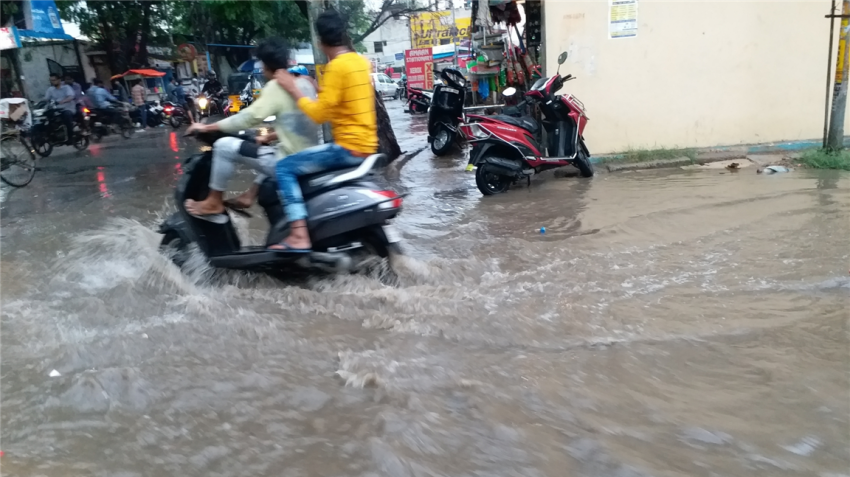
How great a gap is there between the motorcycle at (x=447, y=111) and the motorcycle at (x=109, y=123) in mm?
9861

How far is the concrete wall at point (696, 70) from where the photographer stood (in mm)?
8758

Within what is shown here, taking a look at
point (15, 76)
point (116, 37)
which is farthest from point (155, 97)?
point (15, 76)

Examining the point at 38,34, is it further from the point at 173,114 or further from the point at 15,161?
the point at 15,161

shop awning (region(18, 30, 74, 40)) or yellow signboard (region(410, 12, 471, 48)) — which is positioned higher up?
yellow signboard (region(410, 12, 471, 48))

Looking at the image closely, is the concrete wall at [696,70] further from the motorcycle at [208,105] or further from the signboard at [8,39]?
the motorcycle at [208,105]

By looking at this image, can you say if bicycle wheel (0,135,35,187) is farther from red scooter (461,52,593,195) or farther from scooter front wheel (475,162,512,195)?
scooter front wheel (475,162,512,195)

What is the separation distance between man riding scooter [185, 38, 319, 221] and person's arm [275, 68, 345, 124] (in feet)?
0.23

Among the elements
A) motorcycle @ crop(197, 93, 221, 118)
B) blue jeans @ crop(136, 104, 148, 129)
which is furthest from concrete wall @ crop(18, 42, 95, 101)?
motorcycle @ crop(197, 93, 221, 118)

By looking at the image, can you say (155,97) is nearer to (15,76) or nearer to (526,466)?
(15,76)

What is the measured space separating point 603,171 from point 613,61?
5.39 feet

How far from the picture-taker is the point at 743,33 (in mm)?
8820

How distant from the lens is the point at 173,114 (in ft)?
68.3

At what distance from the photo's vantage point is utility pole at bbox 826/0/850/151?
780cm

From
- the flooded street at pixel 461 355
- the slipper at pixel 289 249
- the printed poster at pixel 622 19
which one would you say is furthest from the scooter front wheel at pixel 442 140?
the slipper at pixel 289 249
